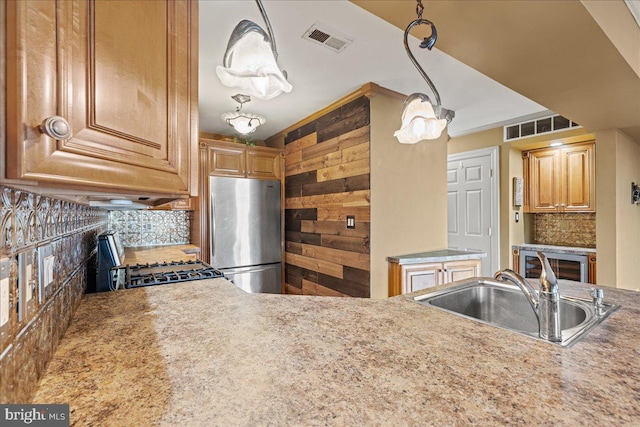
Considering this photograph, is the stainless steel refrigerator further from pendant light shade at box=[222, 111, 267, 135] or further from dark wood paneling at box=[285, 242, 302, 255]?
pendant light shade at box=[222, 111, 267, 135]

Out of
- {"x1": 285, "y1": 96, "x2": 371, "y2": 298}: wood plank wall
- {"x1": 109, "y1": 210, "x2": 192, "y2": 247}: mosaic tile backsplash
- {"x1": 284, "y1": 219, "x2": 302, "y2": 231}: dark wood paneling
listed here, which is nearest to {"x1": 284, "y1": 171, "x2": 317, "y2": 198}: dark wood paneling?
{"x1": 285, "y1": 96, "x2": 371, "y2": 298}: wood plank wall

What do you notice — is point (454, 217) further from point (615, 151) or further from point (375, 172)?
point (375, 172)

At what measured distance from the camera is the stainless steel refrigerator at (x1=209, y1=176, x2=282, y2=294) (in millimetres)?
3553

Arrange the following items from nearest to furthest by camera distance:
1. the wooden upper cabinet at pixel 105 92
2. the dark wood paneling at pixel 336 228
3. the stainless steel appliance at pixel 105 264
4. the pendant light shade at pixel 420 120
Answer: the wooden upper cabinet at pixel 105 92, the stainless steel appliance at pixel 105 264, the pendant light shade at pixel 420 120, the dark wood paneling at pixel 336 228

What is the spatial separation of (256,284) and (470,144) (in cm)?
381

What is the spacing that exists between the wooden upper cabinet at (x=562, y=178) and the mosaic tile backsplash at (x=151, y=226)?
484cm

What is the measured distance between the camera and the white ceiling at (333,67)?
1805mm

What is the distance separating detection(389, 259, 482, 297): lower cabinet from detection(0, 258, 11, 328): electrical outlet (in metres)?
2.62

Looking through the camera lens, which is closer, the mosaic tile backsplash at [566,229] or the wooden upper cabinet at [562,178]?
the wooden upper cabinet at [562,178]

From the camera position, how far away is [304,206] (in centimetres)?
376

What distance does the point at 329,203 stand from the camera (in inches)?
131

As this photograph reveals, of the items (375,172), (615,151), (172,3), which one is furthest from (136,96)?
(615,151)

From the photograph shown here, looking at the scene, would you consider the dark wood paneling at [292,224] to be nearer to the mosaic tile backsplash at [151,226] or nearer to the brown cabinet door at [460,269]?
the mosaic tile backsplash at [151,226]

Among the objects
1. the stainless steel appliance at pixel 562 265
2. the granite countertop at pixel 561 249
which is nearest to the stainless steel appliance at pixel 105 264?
the stainless steel appliance at pixel 562 265
